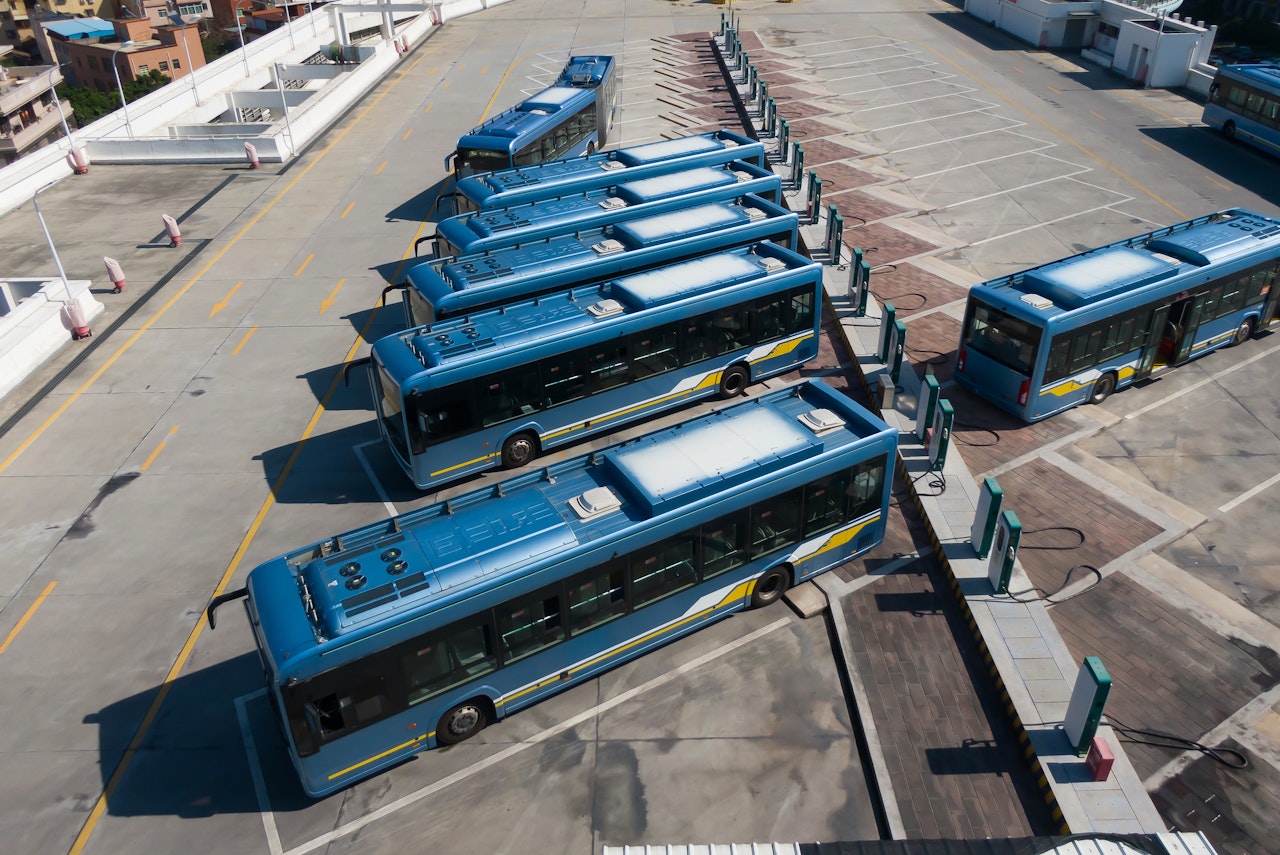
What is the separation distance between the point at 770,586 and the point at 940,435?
5.10 m

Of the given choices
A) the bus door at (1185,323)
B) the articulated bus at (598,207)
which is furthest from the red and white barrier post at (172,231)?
the bus door at (1185,323)

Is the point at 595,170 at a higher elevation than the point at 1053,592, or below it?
higher

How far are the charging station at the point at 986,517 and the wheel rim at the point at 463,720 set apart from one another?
8.82m

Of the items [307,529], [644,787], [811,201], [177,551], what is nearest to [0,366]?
[177,551]

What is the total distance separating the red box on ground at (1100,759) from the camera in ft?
38.8

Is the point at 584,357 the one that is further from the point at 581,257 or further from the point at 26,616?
the point at 26,616

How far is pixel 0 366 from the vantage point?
22625 mm

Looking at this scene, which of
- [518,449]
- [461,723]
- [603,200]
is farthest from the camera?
[603,200]

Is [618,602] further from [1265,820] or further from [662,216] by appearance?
[662,216]

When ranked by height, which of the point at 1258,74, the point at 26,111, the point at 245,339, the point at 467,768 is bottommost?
the point at 26,111

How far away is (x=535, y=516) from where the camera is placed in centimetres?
1327

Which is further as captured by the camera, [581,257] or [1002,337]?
[581,257]

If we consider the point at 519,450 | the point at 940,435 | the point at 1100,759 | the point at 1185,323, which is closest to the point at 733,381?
the point at 940,435

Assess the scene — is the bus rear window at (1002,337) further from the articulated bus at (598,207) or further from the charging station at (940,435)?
the articulated bus at (598,207)
